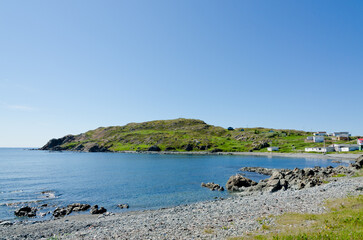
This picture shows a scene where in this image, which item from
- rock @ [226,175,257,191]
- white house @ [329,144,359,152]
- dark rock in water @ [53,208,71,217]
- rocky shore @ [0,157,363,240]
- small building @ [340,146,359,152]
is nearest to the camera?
rocky shore @ [0,157,363,240]

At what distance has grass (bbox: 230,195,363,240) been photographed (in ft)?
Result: 48.1

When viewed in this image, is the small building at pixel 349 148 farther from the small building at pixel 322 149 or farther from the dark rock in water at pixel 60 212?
the dark rock in water at pixel 60 212

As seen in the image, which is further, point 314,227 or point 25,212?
point 25,212

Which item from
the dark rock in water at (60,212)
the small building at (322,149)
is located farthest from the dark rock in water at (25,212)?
the small building at (322,149)

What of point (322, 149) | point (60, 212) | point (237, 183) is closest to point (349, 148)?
point (322, 149)

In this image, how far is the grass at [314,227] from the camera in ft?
48.1

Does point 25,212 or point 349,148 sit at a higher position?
point 349,148

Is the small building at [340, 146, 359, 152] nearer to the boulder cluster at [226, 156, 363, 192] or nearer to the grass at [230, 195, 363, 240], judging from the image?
the boulder cluster at [226, 156, 363, 192]

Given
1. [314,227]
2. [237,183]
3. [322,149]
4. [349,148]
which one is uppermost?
[349,148]

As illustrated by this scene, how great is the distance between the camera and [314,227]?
Result: 17.5 meters

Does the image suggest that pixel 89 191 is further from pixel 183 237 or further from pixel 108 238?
pixel 183 237

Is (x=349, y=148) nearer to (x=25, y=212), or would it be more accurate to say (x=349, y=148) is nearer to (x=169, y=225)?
(x=169, y=225)

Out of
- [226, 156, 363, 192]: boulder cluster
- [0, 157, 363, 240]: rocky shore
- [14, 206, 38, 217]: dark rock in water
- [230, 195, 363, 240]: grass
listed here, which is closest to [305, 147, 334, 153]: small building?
[226, 156, 363, 192]: boulder cluster

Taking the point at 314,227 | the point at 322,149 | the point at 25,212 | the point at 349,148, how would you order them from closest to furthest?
the point at 314,227 → the point at 25,212 → the point at 349,148 → the point at 322,149
